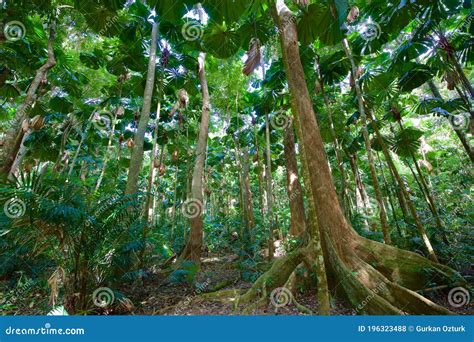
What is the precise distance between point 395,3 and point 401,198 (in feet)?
19.7

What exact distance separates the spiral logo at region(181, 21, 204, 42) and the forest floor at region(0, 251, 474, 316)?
21.7 feet

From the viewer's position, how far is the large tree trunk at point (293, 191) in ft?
29.1

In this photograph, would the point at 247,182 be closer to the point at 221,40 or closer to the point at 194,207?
the point at 194,207

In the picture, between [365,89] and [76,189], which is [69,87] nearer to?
[76,189]

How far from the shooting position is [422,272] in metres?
4.54

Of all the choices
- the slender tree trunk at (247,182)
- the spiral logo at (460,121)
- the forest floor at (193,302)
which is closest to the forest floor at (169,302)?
the forest floor at (193,302)

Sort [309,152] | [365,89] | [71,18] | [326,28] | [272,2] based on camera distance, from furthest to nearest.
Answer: [71,18]
[365,89]
[326,28]
[309,152]
[272,2]

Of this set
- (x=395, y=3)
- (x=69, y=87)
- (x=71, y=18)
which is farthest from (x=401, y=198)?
(x=71, y=18)

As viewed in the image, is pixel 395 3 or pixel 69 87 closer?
pixel 395 3

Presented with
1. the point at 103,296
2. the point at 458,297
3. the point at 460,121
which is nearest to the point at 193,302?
the point at 103,296

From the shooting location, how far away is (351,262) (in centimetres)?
451

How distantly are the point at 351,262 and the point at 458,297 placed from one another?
6.28 ft

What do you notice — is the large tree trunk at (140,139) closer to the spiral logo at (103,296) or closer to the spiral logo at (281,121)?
the spiral logo at (103,296)

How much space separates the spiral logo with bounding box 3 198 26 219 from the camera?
332cm
